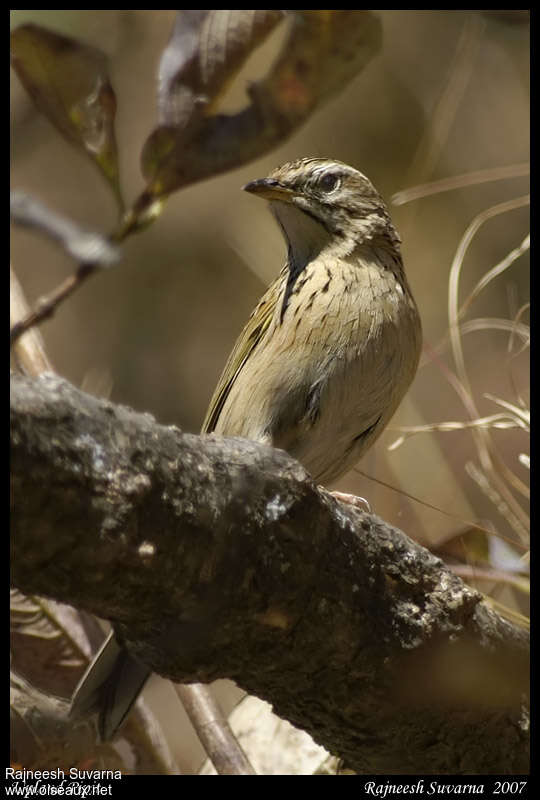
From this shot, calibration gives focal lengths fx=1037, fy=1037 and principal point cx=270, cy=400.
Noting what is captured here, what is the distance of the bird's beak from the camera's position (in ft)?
12.6

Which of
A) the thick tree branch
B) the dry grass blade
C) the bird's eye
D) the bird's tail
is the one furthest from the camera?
the dry grass blade

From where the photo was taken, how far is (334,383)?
347 cm

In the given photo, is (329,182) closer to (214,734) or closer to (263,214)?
(214,734)

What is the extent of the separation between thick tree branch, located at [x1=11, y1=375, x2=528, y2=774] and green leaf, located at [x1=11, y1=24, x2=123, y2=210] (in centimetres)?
45

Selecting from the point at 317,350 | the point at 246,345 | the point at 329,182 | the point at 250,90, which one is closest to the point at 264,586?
the point at 250,90

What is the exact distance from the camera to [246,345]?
3891mm

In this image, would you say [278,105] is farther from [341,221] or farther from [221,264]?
[221,264]

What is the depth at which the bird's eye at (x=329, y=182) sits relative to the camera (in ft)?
13.3

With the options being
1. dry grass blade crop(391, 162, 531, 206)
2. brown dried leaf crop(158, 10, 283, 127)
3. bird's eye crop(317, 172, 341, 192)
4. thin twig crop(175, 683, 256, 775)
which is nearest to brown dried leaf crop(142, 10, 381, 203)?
brown dried leaf crop(158, 10, 283, 127)

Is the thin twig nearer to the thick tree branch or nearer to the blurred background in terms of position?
the thick tree branch

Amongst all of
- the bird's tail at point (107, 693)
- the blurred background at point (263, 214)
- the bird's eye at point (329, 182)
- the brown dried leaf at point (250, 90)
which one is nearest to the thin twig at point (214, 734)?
the bird's tail at point (107, 693)

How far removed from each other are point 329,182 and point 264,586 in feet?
7.08
